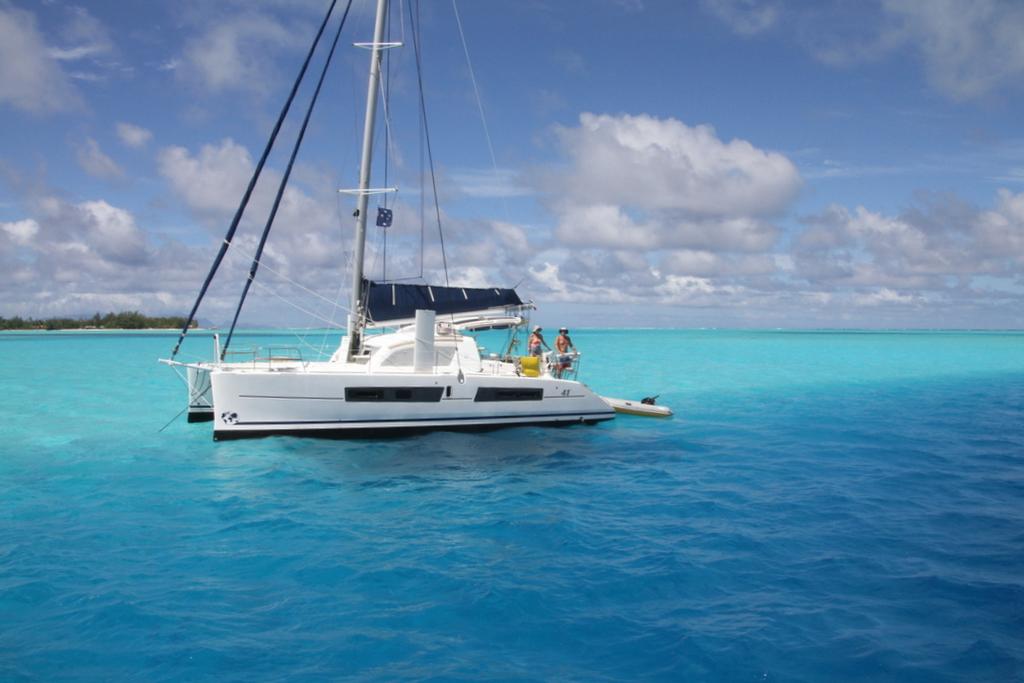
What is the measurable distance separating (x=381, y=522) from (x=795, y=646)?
6600mm

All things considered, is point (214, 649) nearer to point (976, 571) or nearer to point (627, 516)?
point (627, 516)

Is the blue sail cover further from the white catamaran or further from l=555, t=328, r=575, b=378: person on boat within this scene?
l=555, t=328, r=575, b=378: person on boat

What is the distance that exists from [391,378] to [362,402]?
3.22 ft

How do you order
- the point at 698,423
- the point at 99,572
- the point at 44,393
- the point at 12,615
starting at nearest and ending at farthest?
the point at 12,615
the point at 99,572
the point at 698,423
the point at 44,393

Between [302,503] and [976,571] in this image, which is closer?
[976,571]

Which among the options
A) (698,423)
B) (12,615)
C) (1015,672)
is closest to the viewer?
(1015,672)

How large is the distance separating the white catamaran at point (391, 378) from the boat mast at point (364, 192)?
0.10 ft

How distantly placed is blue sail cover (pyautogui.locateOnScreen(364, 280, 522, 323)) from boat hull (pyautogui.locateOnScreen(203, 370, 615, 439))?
9.80ft

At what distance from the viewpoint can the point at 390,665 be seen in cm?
652

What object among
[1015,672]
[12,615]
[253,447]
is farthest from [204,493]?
[1015,672]

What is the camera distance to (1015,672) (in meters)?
6.34

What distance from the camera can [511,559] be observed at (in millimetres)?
9367

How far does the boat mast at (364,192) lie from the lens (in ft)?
62.4

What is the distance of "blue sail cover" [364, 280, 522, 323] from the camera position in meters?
19.6
